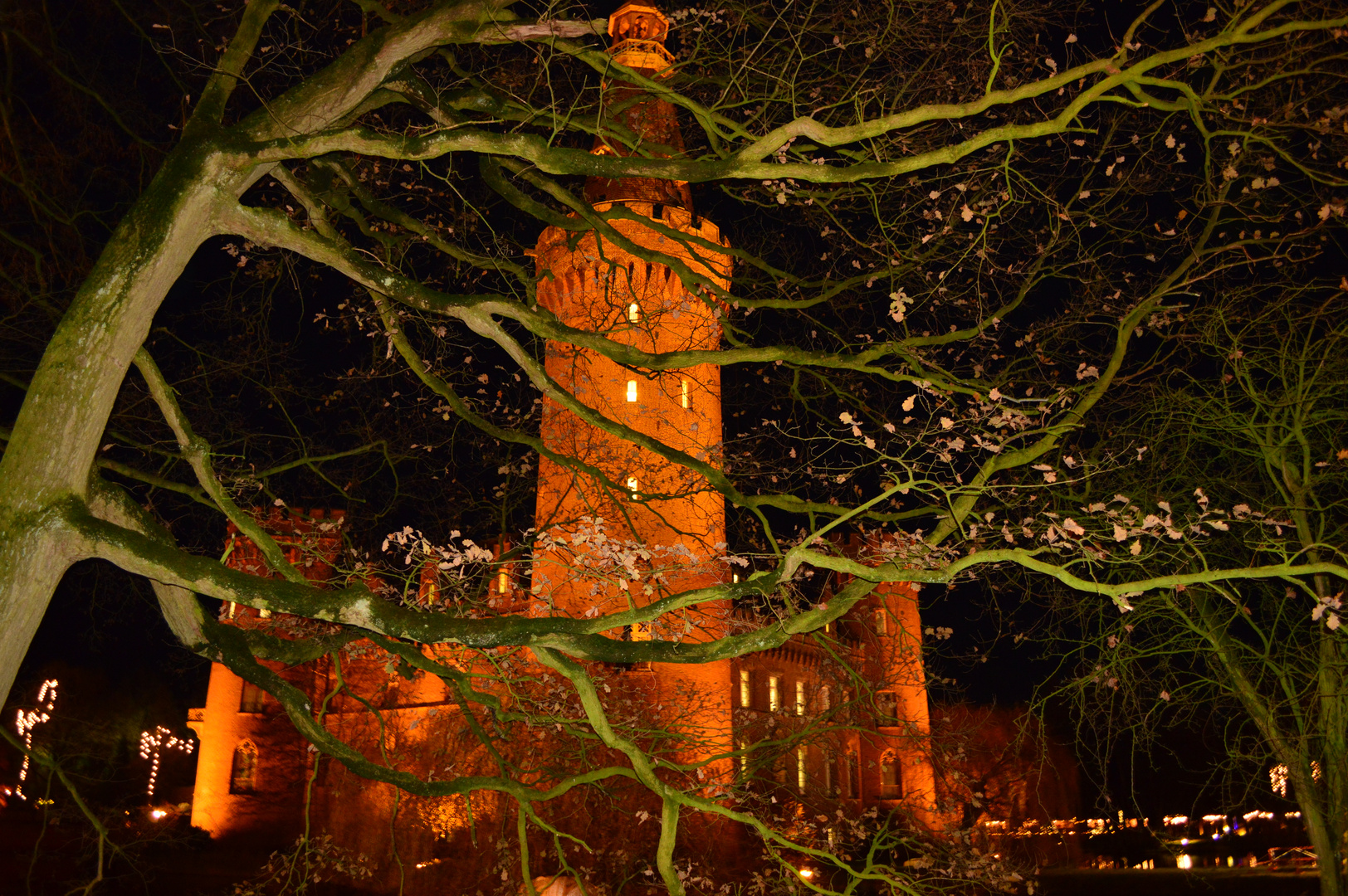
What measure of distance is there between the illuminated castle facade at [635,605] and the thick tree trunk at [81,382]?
175 centimetres

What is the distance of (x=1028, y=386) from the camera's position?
10.9 m

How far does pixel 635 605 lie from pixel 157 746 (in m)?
54.5

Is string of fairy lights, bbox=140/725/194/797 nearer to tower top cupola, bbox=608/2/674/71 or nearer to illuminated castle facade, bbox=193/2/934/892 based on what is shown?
illuminated castle facade, bbox=193/2/934/892

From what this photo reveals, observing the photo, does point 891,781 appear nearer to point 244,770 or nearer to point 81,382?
point 244,770

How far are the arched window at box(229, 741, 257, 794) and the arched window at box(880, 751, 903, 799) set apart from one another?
28.3 metres

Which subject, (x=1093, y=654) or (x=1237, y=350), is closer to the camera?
(x=1237, y=350)

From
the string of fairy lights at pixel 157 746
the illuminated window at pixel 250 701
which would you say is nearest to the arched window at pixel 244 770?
the illuminated window at pixel 250 701

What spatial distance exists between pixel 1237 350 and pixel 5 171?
12.8 m

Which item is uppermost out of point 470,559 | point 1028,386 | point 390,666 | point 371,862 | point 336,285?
point 336,285

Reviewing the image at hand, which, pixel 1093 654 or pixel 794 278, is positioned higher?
pixel 794 278

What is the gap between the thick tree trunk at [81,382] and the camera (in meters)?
6.31

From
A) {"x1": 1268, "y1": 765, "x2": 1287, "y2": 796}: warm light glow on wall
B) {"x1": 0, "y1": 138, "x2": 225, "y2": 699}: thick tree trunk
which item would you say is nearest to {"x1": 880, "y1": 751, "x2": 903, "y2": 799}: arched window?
{"x1": 1268, "y1": 765, "x2": 1287, "y2": 796}: warm light glow on wall

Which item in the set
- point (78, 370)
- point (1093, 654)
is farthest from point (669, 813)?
point (1093, 654)

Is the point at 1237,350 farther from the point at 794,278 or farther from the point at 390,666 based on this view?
the point at 390,666
